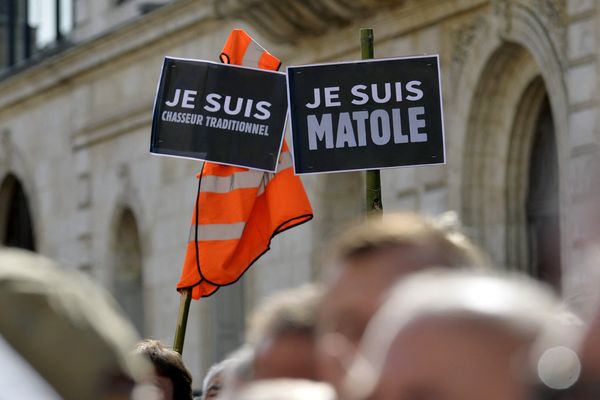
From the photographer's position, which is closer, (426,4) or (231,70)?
(231,70)

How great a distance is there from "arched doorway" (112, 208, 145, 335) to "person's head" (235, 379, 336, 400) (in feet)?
63.2

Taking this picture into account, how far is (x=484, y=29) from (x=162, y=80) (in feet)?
23.3

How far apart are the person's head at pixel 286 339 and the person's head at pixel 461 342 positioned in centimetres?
106

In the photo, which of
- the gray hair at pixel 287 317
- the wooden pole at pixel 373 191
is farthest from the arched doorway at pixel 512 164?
the gray hair at pixel 287 317

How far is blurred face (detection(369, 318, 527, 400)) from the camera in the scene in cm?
187

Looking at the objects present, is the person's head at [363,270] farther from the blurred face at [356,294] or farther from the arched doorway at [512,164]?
the arched doorway at [512,164]

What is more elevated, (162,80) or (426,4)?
(426,4)

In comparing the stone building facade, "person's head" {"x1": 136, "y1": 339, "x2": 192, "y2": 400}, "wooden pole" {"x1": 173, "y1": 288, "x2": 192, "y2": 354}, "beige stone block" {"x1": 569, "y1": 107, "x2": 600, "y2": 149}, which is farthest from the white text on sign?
"beige stone block" {"x1": 569, "y1": 107, "x2": 600, "y2": 149}

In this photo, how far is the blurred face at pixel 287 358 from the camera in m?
3.06

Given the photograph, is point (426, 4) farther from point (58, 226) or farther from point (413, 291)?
point (413, 291)

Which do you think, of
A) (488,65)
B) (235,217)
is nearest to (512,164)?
(488,65)

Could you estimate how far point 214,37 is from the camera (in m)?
19.8

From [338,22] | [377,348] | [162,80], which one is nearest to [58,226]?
[338,22]

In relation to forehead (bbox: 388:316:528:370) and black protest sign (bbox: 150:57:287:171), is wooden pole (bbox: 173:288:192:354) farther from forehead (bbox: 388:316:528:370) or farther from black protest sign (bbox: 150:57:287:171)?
forehead (bbox: 388:316:528:370)
